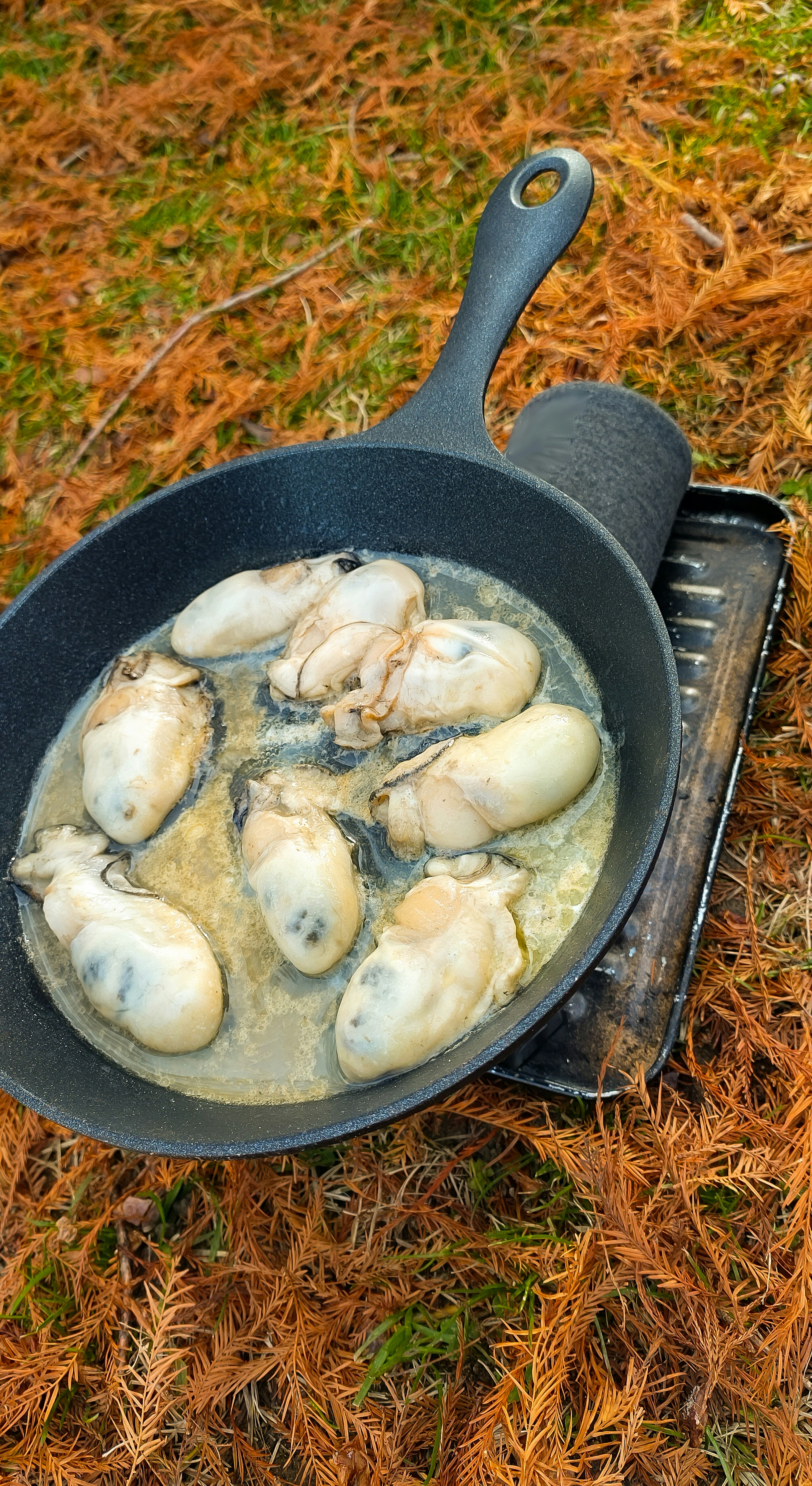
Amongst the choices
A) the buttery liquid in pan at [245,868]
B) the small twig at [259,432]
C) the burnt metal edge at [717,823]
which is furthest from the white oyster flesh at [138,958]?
the small twig at [259,432]

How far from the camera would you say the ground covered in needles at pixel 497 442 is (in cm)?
157

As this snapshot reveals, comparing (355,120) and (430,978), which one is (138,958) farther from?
(355,120)

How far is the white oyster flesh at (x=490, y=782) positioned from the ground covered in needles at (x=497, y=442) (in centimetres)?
53

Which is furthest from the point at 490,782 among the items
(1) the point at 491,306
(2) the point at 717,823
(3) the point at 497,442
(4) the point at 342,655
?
(3) the point at 497,442

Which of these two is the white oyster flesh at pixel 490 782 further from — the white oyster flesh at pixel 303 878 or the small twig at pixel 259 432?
the small twig at pixel 259 432

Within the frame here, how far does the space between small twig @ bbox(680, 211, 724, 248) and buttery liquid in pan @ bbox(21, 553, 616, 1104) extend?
1.42 metres

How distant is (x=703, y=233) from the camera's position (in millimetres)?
2689

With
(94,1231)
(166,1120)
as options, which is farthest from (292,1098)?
(94,1231)

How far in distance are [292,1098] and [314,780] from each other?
20.5 inches

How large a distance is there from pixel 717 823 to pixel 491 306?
106 centimetres

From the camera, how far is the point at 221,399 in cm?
292

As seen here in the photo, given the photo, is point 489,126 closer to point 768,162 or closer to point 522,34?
point 522,34

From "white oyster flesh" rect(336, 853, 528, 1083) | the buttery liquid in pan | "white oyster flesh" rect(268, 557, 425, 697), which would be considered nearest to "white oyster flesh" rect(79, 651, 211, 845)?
the buttery liquid in pan

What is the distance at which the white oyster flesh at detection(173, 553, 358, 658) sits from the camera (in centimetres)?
185
